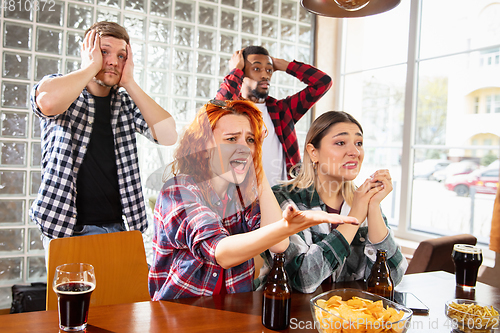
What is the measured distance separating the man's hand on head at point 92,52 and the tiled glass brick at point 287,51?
2066 millimetres

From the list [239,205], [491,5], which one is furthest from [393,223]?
[239,205]

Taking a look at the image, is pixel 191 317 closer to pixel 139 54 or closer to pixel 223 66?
pixel 139 54

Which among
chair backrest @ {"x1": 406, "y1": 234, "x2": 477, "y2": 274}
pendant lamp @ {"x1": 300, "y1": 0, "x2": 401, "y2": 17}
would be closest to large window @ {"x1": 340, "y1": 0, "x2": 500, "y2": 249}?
chair backrest @ {"x1": 406, "y1": 234, "x2": 477, "y2": 274}

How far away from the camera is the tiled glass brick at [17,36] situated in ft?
8.27

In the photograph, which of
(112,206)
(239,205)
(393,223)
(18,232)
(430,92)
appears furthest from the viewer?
(393,223)

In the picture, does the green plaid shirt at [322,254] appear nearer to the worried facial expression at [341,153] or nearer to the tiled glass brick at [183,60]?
the worried facial expression at [341,153]

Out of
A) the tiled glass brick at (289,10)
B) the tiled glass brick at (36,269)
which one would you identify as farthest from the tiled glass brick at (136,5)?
the tiled glass brick at (36,269)

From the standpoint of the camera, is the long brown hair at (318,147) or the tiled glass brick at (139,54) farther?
the tiled glass brick at (139,54)

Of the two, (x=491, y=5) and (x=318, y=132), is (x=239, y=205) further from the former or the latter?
(x=491, y=5)

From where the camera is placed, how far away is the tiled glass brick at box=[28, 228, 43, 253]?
8.64 ft

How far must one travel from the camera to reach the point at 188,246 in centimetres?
110

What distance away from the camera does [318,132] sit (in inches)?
63.6

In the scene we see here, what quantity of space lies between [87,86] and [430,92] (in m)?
2.50

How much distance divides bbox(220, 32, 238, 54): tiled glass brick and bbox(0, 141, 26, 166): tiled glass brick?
1684 millimetres
